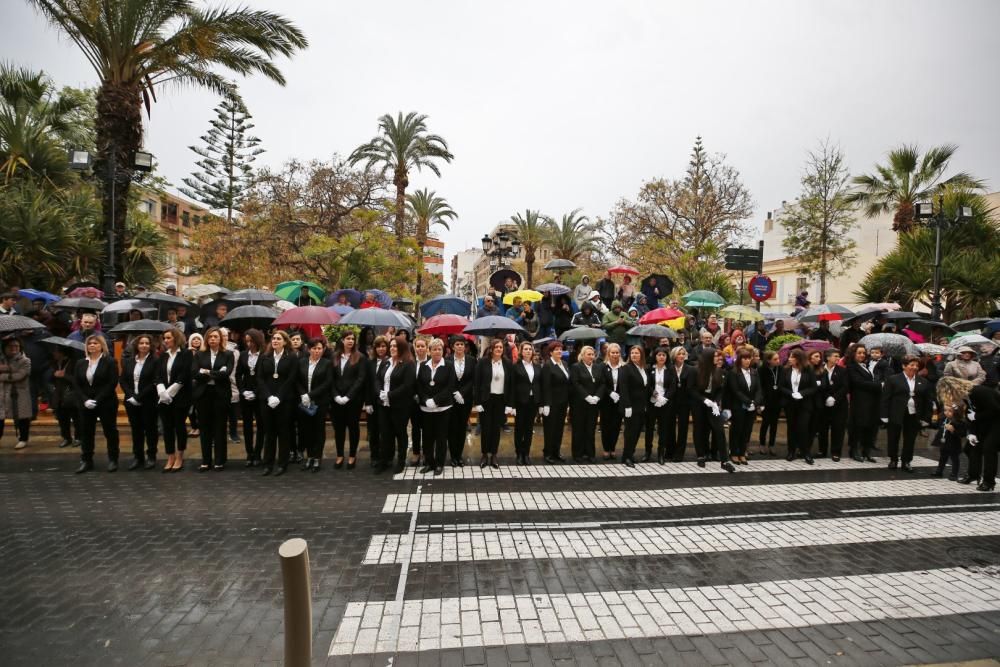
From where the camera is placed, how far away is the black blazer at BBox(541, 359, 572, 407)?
9.77 meters

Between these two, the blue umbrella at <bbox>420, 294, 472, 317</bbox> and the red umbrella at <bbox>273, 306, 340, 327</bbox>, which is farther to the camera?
the blue umbrella at <bbox>420, 294, 472, 317</bbox>

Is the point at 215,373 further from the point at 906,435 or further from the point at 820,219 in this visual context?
the point at 820,219

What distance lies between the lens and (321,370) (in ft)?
→ 29.3

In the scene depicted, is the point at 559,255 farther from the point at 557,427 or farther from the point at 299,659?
the point at 299,659

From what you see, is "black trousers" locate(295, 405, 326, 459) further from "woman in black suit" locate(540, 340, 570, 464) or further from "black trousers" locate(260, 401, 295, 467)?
"woman in black suit" locate(540, 340, 570, 464)

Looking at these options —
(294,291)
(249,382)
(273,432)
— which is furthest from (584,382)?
(294,291)

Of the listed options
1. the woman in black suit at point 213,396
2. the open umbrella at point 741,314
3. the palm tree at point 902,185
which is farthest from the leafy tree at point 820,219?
the woman in black suit at point 213,396

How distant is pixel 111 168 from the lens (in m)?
14.0

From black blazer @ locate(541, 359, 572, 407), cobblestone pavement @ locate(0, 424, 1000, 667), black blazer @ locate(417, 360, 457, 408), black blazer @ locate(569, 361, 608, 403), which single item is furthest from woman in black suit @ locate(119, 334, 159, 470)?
black blazer @ locate(569, 361, 608, 403)

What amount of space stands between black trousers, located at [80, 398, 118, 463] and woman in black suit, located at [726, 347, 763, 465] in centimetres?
1004

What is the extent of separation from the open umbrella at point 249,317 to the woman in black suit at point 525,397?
5.42m

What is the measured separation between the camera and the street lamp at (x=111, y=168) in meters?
13.6

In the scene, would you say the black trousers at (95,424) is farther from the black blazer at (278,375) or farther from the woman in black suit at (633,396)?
the woman in black suit at (633,396)

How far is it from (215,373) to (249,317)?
2.80 meters
